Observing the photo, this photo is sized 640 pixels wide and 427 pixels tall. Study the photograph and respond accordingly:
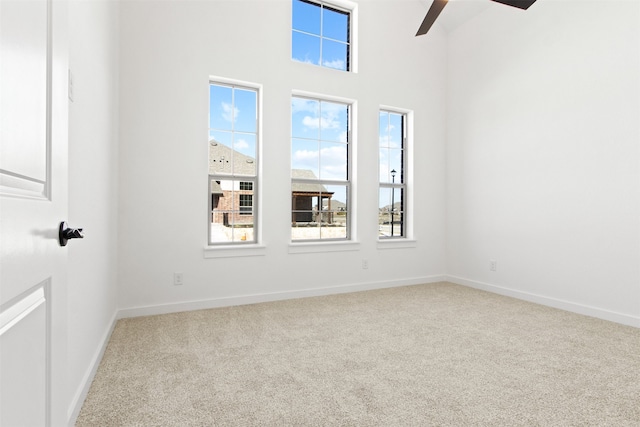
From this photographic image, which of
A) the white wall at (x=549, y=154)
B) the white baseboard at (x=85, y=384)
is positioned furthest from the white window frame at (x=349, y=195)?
the white baseboard at (x=85, y=384)

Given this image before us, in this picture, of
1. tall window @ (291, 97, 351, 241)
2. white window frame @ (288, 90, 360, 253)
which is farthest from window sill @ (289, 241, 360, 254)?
tall window @ (291, 97, 351, 241)

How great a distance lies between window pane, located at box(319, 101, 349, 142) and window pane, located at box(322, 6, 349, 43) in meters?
0.82

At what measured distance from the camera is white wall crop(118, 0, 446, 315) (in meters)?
3.26

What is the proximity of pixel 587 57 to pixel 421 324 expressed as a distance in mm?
2975

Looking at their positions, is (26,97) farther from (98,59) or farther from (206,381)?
(98,59)

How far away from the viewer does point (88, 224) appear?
2.00 meters

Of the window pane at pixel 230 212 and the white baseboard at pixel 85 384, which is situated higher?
the window pane at pixel 230 212

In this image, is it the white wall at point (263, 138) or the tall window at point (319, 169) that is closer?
the white wall at point (263, 138)

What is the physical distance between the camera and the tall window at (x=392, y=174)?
465 centimetres

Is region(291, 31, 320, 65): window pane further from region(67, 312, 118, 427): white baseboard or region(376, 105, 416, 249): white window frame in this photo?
region(67, 312, 118, 427): white baseboard

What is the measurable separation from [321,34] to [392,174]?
6.32 ft

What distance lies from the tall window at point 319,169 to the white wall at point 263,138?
0.20m

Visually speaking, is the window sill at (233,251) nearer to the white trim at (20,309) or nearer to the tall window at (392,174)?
the tall window at (392,174)

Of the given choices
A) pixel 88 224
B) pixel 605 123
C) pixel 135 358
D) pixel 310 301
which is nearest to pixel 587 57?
pixel 605 123
